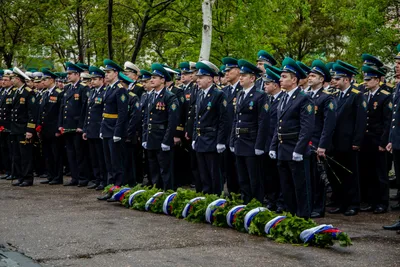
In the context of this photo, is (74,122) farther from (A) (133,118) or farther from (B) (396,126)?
(B) (396,126)

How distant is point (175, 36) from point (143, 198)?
1641cm

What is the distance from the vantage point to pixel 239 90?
12.6 meters

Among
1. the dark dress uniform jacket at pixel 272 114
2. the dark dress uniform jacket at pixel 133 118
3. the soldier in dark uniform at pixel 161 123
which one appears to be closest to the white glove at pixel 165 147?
the soldier in dark uniform at pixel 161 123

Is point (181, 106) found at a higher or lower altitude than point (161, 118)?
higher

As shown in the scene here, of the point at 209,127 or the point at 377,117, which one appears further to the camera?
the point at 377,117

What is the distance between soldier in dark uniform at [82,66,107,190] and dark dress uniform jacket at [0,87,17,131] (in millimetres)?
1941

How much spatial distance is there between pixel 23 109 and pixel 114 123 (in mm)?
2554

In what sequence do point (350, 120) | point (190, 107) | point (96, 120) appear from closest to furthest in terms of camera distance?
point (350, 120), point (190, 107), point (96, 120)

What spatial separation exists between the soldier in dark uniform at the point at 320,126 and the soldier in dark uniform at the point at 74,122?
5.43 meters

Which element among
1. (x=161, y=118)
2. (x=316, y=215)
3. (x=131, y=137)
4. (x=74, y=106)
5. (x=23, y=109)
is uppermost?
(x=74, y=106)

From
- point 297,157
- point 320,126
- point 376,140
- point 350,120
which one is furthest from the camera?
point 376,140

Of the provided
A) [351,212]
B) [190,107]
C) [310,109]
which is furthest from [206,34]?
[310,109]

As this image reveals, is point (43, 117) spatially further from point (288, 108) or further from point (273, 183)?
point (288, 108)

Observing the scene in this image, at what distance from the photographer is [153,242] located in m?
9.26
